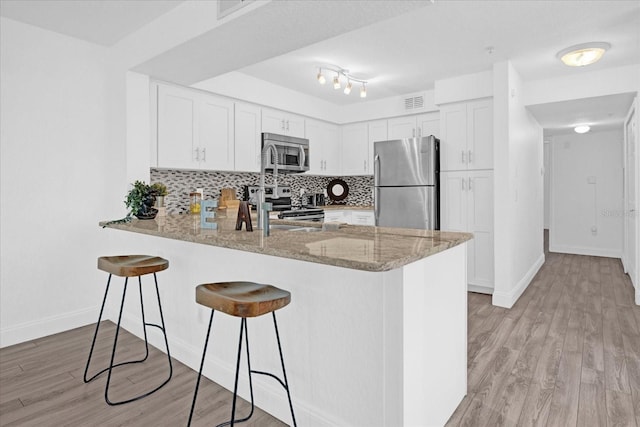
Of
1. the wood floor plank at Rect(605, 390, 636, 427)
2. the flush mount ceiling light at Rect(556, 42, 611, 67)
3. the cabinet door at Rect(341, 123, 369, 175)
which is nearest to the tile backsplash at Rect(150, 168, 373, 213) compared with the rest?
the cabinet door at Rect(341, 123, 369, 175)

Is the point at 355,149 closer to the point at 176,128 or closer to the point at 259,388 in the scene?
the point at 176,128

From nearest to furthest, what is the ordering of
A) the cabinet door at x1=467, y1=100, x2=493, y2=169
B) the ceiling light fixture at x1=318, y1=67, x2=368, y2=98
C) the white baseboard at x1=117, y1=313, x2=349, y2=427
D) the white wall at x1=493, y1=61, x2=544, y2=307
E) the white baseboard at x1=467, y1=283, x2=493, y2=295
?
1. the white baseboard at x1=117, y1=313, x2=349, y2=427
2. the white wall at x1=493, y1=61, x2=544, y2=307
3. the ceiling light fixture at x1=318, y1=67, x2=368, y2=98
4. the cabinet door at x1=467, y1=100, x2=493, y2=169
5. the white baseboard at x1=467, y1=283, x2=493, y2=295

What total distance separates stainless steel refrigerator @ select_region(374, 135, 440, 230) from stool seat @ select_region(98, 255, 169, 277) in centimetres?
282

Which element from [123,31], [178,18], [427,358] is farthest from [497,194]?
[123,31]

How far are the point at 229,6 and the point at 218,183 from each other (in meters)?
2.32

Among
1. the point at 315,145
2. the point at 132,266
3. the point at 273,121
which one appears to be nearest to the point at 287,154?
the point at 273,121

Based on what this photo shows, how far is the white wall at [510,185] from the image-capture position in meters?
3.61

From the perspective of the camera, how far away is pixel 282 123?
4613 millimetres

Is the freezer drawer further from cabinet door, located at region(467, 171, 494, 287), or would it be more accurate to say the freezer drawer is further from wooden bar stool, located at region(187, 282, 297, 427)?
wooden bar stool, located at region(187, 282, 297, 427)

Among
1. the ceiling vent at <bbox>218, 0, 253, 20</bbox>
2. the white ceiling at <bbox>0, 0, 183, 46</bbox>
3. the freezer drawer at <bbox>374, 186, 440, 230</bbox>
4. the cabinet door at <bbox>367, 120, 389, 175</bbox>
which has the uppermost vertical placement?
the white ceiling at <bbox>0, 0, 183, 46</bbox>

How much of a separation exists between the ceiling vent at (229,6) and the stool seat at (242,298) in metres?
1.57

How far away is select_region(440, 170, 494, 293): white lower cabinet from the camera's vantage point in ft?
13.3

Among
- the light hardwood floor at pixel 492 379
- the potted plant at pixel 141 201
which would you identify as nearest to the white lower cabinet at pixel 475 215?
the light hardwood floor at pixel 492 379

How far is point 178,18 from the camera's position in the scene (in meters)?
2.59
